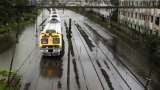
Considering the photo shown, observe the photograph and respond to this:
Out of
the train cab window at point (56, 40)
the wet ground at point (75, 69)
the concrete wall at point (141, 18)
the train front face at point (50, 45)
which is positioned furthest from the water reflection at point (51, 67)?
the concrete wall at point (141, 18)

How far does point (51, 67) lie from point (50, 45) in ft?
12.6

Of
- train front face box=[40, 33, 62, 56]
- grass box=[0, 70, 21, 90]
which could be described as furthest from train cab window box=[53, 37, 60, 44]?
grass box=[0, 70, 21, 90]

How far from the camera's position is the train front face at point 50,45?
3199 cm

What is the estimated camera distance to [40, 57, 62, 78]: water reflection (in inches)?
1038

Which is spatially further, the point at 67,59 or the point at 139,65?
the point at 67,59

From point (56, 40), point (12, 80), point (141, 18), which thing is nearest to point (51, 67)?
point (56, 40)

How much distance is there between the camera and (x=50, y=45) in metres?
32.0

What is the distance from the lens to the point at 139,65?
29.8 metres

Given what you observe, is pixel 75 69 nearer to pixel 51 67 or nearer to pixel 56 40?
pixel 51 67

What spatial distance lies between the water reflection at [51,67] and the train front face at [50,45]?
0.58 meters

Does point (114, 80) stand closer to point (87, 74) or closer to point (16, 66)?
point (87, 74)

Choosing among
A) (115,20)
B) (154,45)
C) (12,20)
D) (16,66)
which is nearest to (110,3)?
(115,20)

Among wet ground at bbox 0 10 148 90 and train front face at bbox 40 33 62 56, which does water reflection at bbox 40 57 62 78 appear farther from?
train front face at bbox 40 33 62 56

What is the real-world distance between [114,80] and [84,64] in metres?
5.68
